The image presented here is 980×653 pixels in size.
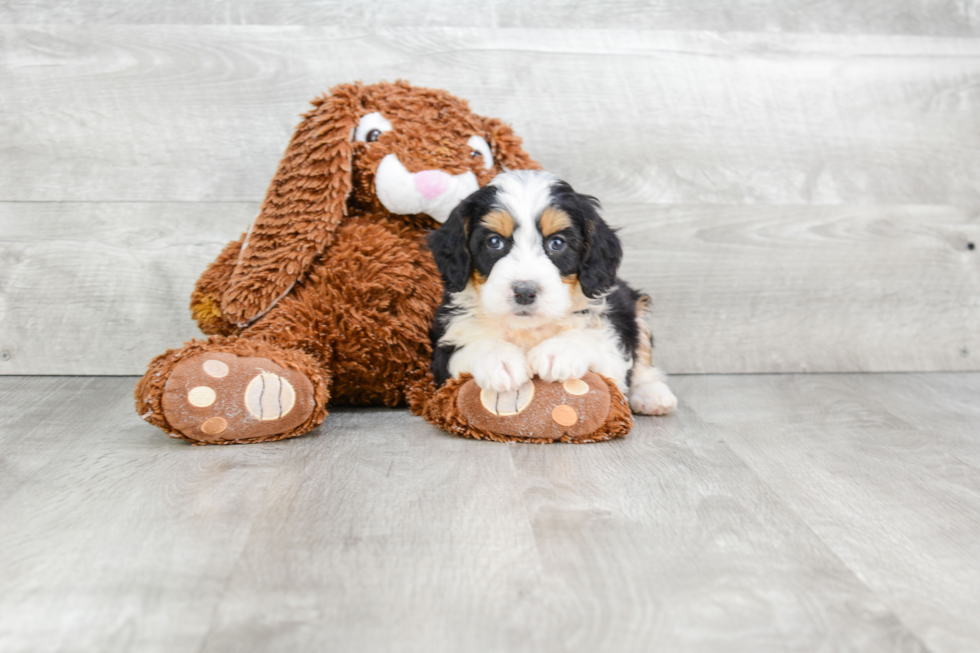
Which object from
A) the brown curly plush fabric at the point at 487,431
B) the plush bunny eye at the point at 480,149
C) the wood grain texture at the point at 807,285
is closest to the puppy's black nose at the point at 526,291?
the brown curly plush fabric at the point at 487,431

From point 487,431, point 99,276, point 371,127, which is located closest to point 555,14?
point 371,127

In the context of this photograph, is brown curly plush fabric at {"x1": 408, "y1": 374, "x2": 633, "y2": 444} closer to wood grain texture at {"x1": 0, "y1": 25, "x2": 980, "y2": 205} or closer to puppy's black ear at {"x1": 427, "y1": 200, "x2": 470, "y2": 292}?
puppy's black ear at {"x1": 427, "y1": 200, "x2": 470, "y2": 292}

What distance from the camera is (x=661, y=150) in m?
2.66

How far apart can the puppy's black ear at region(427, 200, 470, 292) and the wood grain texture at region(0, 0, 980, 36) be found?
3.44ft

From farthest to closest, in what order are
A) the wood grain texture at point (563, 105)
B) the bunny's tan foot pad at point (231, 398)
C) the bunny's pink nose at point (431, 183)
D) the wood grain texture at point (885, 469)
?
the wood grain texture at point (563, 105), the bunny's pink nose at point (431, 183), the bunny's tan foot pad at point (231, 398), the wood grain texture at point (885, 469)

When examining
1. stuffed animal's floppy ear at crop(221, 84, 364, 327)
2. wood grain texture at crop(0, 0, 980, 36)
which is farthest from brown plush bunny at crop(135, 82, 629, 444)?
wood grain texture at crop(0, 0, 980, 36)

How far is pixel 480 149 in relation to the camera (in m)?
2.14

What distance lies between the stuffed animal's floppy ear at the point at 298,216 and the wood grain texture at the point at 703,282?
1.88 feet

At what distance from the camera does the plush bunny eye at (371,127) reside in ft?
6.79

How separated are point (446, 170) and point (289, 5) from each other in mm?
958

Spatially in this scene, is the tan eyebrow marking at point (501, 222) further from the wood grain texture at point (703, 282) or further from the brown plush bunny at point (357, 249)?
the wood grain texture at point (703, 282)

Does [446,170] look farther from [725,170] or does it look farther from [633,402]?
[725,170]

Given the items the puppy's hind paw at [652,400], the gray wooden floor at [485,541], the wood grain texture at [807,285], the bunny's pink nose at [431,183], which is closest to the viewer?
the gray wooden floor at [485,541]

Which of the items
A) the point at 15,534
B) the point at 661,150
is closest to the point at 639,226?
the point at 661,150
